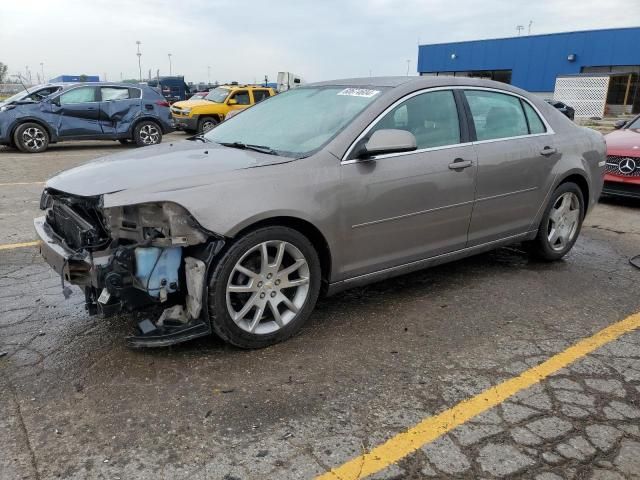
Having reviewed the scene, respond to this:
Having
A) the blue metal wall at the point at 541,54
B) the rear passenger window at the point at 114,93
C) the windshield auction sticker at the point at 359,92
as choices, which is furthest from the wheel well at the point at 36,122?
the blue metal wall at the point at 541,54

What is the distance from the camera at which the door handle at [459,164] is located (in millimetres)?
3990

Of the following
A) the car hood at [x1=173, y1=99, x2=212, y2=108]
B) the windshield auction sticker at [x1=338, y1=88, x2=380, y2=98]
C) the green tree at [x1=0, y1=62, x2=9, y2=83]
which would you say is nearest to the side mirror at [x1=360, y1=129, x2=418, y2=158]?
the windshield auction sticker at [x1=338, y1=88, x2=380, y2=98]

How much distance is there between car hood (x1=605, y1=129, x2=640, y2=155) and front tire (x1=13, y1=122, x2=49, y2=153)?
1214 cm

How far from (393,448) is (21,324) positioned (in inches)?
103

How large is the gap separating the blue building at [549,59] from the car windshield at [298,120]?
1457 inches

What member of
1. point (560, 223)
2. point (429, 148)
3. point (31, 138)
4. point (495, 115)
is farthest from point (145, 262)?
point (31, 138)

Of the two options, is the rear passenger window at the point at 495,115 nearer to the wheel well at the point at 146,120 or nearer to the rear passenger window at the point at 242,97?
the wheel well at the point at 146,120

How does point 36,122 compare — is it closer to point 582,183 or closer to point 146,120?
point 146,120

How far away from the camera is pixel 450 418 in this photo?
8.82 ft

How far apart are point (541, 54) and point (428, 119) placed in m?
41.3

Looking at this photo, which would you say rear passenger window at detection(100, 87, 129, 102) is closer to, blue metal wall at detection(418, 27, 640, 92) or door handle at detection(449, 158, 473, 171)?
door handle at detection(449, 158, 473, 171)

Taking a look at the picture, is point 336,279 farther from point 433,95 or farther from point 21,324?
point 21,324

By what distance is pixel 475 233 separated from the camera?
14.2ft

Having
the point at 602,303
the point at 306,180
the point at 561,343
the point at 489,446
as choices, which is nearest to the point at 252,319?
the point at 306,180
